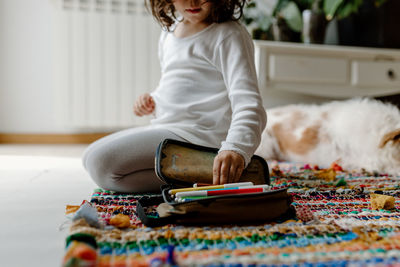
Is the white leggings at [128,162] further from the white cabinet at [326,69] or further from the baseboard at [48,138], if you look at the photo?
the baseboard at [48,138]

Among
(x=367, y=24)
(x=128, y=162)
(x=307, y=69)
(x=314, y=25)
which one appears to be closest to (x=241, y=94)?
(x=128, y=162)

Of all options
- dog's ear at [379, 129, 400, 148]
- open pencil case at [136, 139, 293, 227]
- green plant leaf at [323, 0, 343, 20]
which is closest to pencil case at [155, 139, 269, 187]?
open pencil case at [136, 139, 293, 227]

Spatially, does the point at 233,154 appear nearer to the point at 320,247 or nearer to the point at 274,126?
the point at 320,247

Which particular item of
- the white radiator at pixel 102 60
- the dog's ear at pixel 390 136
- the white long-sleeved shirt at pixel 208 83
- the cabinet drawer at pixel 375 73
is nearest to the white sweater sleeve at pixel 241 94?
the white long-sleeved shirt at pixel 208 83

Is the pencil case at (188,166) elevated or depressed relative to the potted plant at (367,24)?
depressed

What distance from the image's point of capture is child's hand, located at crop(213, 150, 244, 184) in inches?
25.9

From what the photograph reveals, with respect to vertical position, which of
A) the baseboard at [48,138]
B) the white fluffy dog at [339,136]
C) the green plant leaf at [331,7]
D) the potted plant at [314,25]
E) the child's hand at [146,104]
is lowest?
the baseboard at [48,138]

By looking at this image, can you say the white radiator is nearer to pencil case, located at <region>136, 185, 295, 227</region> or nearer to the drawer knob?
the drawer knob

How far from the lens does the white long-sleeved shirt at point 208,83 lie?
0.80 meters

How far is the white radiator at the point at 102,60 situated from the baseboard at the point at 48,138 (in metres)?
0.13

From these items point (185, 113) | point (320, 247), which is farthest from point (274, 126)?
point (320, 247)

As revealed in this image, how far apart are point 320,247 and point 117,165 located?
1.58 ft

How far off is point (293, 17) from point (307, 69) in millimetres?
254

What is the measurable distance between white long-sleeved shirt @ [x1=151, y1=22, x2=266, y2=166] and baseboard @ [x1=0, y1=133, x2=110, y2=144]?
49.6 inches
